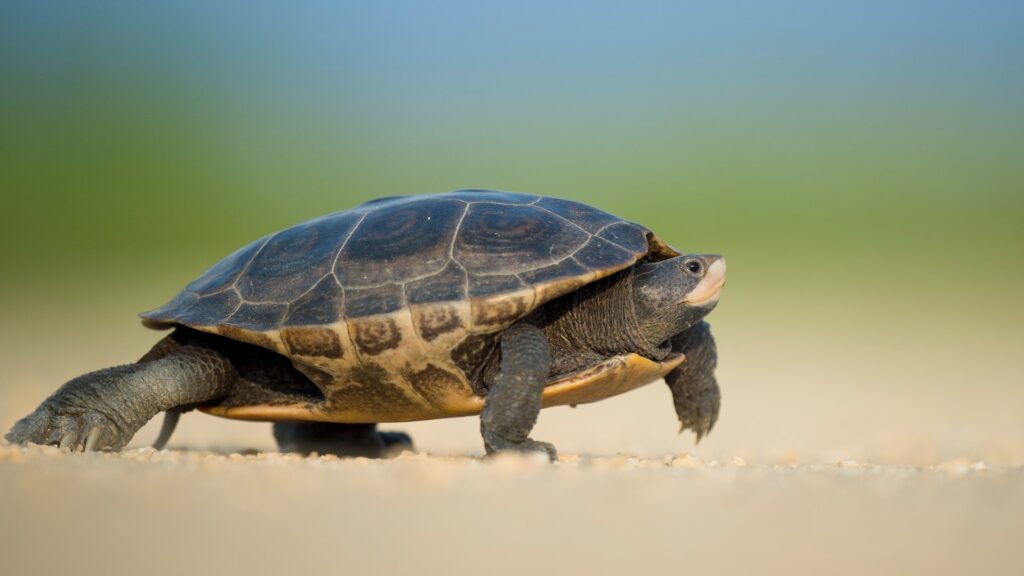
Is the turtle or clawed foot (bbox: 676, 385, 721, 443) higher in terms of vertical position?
the turtle

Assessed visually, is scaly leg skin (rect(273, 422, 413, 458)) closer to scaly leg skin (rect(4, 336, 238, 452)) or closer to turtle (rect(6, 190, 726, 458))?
turtle (rect(6, 190, 726, 458))

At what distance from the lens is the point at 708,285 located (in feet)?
17.1

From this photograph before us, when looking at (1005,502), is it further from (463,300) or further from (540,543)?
(463,300)

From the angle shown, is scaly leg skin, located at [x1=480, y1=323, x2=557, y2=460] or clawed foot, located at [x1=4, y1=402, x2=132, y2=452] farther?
clawed foot, located at [x1=4, y1=402, x2=132, y2=452]

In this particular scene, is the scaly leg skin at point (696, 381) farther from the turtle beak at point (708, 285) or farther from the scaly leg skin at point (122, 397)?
the scaly leg skin at point (122, 397)

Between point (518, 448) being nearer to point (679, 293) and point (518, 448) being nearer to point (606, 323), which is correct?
point (606, 323)

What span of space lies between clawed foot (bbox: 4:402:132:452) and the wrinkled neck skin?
2.59m

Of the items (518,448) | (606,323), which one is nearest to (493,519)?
(518,448)

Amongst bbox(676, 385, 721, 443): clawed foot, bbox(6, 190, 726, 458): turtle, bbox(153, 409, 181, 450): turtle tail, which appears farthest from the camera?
bbox(676, 385, 721, 443): clawed foot

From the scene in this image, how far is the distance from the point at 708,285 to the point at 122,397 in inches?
136

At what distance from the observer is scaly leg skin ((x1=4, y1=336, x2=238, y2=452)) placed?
4910 millimetres

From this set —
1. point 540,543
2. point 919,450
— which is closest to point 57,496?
point 540,543

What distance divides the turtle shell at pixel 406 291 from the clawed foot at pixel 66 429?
0.75m

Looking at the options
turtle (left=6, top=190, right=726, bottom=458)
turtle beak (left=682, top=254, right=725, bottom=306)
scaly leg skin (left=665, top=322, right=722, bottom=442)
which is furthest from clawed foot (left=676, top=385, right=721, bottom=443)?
turtle beak (left=682, top=254, right=725, bottom=306)
